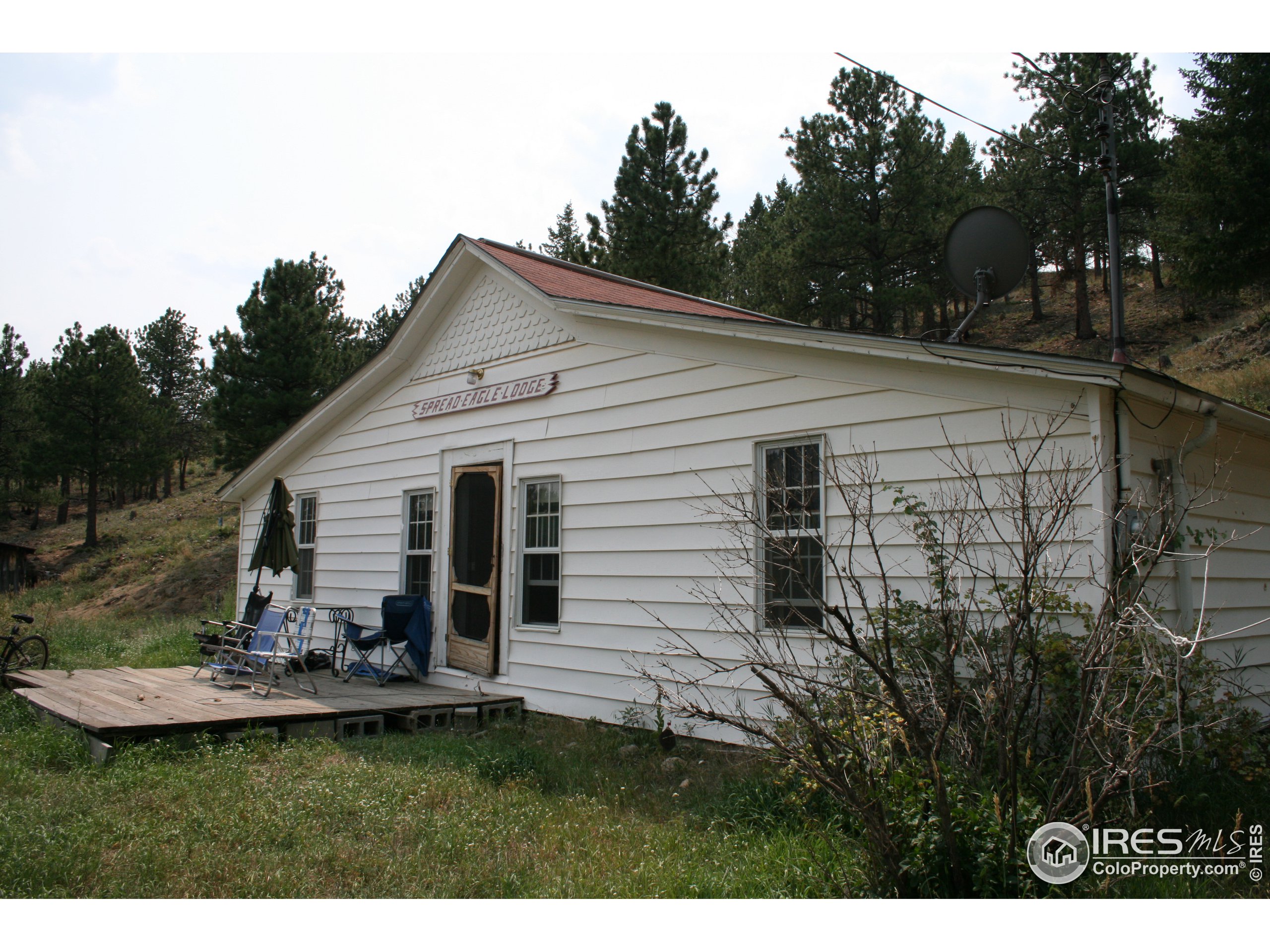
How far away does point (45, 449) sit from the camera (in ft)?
101

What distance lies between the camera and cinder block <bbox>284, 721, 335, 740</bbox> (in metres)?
7.51

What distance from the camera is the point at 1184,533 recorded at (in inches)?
233

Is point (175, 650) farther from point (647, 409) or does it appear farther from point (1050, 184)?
point (1050, 184)

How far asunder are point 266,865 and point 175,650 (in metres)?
10.3

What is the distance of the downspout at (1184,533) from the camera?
563 cm

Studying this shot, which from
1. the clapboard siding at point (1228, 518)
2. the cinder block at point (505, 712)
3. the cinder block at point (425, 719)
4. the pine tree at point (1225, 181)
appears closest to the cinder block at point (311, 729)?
the cinder block at point (425, 719)

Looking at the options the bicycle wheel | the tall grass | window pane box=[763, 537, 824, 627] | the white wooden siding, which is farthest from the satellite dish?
the bicycle wheel

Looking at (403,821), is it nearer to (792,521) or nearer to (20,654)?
(792,521)

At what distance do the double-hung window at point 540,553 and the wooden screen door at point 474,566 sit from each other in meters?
0.38

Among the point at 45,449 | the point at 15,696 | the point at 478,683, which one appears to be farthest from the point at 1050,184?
the point at 45,449

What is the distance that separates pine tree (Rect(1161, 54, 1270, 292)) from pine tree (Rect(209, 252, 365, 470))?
2222 cm

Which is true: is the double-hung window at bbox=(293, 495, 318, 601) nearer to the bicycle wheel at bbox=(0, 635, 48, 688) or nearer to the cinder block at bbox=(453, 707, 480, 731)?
the bicycle wheel at bbox=(0, 635, 48, 688)

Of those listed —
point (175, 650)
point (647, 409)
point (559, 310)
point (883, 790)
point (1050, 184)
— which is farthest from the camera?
point (1050, 184)

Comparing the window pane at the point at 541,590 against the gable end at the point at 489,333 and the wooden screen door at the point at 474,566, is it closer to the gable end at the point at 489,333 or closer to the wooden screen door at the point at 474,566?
the wooden screen door at the point at 474,566
